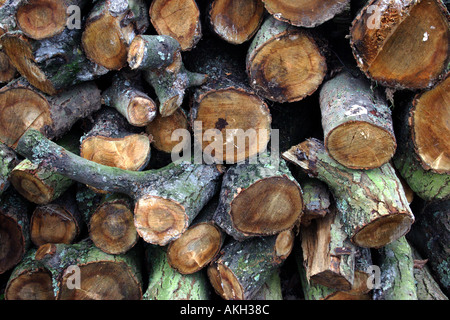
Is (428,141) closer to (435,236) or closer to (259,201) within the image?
(435,236)

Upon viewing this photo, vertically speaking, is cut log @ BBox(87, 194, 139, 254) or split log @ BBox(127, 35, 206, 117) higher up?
split log @ BBox(127, 35, 206, 117)

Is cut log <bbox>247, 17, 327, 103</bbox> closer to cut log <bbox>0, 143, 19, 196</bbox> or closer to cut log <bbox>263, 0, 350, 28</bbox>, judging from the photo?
cut log <bbox>263, 0, 350, 28</bbox>

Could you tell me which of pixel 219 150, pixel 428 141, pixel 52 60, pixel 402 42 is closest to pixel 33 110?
pixel 52 60

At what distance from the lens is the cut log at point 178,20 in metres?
2.40

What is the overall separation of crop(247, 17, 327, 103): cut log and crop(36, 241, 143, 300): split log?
151cm

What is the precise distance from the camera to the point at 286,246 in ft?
8.61

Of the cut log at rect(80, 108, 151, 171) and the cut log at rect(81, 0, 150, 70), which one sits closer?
the cut log at rect(81, 0, 150, 70)

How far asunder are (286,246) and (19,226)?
73.8 inches

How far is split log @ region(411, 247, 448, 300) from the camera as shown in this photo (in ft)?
8.28

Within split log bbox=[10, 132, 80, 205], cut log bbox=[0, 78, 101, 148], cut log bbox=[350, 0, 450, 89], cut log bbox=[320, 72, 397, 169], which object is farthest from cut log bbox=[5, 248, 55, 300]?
cut log bbox=[350, 0, 450, 89]

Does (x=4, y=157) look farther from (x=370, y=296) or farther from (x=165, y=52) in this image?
(x=370, y=296)

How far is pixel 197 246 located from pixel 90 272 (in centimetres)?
76

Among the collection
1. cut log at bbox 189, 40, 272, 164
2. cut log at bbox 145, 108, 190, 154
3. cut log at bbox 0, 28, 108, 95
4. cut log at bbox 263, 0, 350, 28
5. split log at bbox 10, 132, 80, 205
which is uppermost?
cut log at bbox 263, 0, 350, 28

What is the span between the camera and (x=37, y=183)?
248 centimetres
